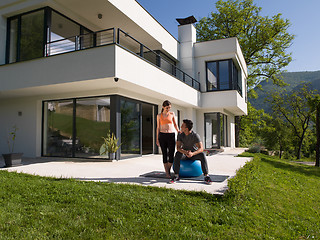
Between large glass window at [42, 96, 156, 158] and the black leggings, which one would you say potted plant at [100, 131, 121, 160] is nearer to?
large glass window at [42, 96, 156, 158]

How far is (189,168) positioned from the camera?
5.64 m

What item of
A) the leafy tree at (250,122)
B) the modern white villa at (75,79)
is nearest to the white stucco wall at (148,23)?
the modern white villa at (75,79)

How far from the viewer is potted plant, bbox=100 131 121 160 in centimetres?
921

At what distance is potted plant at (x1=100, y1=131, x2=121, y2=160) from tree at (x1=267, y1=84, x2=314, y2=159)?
86.6 ft

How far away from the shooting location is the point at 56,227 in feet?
10.3

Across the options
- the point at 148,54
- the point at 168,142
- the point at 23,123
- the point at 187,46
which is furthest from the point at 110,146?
the point at 187,46

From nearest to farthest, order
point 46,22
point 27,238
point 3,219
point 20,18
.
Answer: point 27,238 → point 3,219 → point 46,22 → point 20,18

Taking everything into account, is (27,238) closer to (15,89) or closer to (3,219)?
(3,219)

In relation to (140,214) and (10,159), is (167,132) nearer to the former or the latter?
(140,214)

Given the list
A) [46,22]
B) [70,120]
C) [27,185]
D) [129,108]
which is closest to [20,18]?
[46,22]

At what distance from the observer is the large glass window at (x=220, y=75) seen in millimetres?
15766

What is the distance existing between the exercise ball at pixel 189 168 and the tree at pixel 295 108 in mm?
27592

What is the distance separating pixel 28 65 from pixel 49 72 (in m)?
1.12

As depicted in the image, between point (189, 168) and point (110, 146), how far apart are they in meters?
4.37
